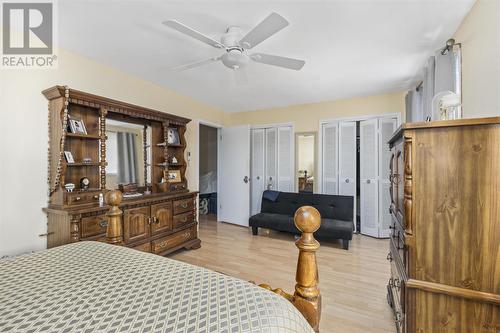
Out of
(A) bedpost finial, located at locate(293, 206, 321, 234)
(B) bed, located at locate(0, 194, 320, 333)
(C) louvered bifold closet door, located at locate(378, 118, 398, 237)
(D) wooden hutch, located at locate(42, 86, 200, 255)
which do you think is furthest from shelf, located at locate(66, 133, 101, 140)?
(C) louvered bifold closet door, located at locate(378, 118, 398, 237)

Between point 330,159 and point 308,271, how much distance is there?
3.75 metres

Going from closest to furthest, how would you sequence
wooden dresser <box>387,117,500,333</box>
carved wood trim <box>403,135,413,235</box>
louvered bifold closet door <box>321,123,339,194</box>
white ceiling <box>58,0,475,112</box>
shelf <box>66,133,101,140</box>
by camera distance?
wooden dresser <box>387,117,500,333</box>
carved wood trim <box>403,135,413,235</box>
white ceiling <box>58,0,475,112</box>
shelf <box>66,133,101,140</box>
louvered bifold closet door <box>321,123,339,194</box>

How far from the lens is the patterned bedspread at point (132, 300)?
0.61 metres

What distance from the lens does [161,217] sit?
9.87 feet

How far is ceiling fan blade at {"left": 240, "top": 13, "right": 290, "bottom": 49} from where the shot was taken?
155 cm

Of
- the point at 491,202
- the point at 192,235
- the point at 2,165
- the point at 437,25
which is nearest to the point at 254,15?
the point at 437,25

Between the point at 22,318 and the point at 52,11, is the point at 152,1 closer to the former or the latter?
the point at 52,11

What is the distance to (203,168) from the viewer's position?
602 cm

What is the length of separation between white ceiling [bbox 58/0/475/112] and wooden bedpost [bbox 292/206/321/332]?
1.67 m

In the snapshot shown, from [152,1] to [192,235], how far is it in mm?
Result: 2839

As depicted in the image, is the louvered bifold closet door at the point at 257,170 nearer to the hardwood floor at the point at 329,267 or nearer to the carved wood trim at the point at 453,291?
the hardwood floor at the point at 329,267

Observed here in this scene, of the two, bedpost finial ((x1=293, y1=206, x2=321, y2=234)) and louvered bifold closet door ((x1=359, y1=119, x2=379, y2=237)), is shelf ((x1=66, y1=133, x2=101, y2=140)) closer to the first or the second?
bedpost finial ((x1=293, y1=206, x2=321, y2=234))

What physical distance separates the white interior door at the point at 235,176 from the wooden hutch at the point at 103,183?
148 centimetres

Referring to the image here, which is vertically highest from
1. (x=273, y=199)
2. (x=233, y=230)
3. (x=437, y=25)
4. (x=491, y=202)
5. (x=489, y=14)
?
(x=437, y=25)
